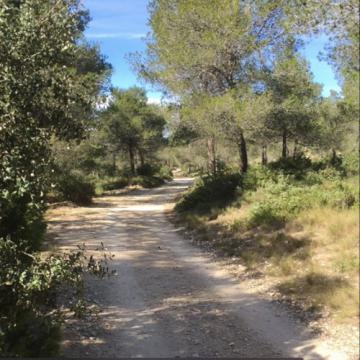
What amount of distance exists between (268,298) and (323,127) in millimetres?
20057

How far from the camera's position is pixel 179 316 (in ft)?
26.3

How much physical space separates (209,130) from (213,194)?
266 cm

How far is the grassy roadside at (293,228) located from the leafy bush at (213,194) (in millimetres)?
42

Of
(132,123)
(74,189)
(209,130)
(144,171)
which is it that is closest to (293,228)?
(209,130)

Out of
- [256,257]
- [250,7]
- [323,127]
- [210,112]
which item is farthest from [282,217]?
[323,127]

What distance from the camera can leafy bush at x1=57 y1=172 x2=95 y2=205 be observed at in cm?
2430

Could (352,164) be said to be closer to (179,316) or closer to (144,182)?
(179,316)

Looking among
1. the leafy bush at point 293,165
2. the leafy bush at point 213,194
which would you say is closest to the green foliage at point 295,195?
the leafy bush at point 293,165

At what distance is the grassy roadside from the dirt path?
2.74ft

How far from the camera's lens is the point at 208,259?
487 inches

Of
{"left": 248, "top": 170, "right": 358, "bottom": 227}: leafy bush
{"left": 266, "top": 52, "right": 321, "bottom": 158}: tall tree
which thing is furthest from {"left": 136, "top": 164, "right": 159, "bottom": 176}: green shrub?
{"left": 248, "top": 170, "right": 358, "bottom": 227}: leafy bush

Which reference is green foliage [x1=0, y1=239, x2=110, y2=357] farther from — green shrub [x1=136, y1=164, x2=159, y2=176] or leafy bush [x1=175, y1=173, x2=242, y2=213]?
green shrub [x1=136, y1=164, x2=159, y2=176]

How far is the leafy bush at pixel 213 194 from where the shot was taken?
19.1 meters

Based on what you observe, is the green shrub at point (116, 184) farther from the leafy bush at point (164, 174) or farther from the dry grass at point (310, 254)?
the dry grass at point (310, 254)
